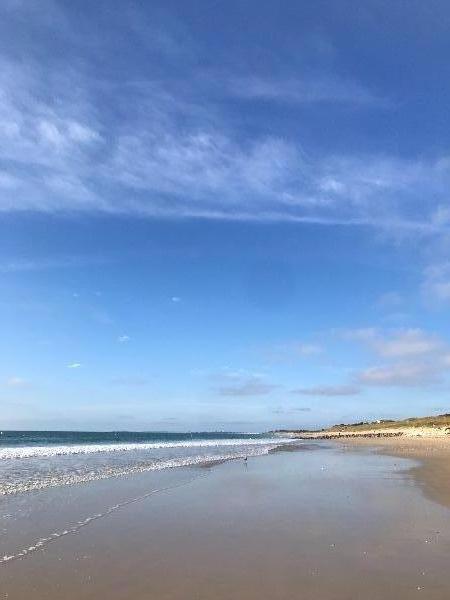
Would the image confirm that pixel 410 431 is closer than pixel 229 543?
No

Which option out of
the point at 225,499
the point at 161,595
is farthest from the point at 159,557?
the point at 225,499

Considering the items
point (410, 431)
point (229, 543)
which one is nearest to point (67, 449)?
point (229, 543)

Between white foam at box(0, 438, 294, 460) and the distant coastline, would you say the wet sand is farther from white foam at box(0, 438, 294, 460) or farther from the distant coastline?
the distant coastline

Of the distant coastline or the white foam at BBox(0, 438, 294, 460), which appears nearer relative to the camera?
the white foam at BBox(0, 438, 294, 460)

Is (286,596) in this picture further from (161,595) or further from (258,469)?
(258,469)

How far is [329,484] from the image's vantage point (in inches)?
810

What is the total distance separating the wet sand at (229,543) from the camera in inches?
320

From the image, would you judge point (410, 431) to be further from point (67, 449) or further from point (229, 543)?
point (229, 543)

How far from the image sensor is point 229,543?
436 inches

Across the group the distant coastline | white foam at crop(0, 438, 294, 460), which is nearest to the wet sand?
white foam at crop(0, 438, 294, 460)

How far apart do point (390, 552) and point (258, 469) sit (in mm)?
18363

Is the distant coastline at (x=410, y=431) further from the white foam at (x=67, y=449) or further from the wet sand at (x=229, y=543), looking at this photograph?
the wet sand at (x=229, y=543)

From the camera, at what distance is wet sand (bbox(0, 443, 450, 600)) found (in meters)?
8.12

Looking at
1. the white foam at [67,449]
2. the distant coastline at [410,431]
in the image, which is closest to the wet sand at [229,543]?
the white foam at [67,449]
